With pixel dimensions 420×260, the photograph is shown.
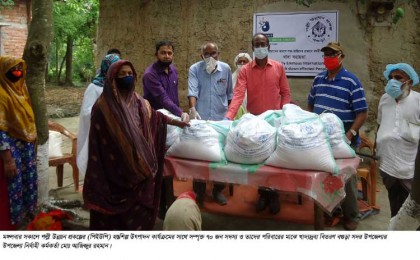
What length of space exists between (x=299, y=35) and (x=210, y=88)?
1.67 meters

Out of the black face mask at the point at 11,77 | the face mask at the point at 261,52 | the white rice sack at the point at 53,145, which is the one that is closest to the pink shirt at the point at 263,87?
the face mask at the point at 261,52

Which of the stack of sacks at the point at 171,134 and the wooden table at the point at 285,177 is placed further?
the stack of sacks at the point at 171,134

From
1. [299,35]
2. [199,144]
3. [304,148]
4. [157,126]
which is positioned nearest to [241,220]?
[199,144]

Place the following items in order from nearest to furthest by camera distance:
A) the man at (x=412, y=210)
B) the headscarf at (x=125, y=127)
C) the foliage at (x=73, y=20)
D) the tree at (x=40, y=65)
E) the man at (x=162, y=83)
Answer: the man at (x=412, y=210), the headscarf at (x=125, y=127), the tree at (x=40, y=65), the man at (x=162, y=83), the foliage at (x=73, y=20)

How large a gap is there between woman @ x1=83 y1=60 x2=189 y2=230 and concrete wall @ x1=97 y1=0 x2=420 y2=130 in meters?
3.17

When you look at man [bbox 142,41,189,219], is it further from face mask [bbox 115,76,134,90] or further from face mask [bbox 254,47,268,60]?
face mask [bbox 115,76,134,90]

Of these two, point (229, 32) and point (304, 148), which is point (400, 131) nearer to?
point (304, 148)

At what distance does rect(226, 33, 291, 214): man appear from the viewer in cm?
402

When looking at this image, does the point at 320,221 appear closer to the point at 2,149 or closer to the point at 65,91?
the point at 2,149

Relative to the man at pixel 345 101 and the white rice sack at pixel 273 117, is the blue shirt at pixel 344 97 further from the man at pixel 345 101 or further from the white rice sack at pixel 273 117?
the white rice sack at pixel 273 117

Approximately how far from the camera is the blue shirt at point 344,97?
11.4ft

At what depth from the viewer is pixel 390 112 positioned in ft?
10.3

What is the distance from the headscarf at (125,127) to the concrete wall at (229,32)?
128 inches

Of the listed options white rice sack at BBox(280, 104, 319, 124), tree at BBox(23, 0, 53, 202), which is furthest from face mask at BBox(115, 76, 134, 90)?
tree at BBox(23, 0, 53, 202)
